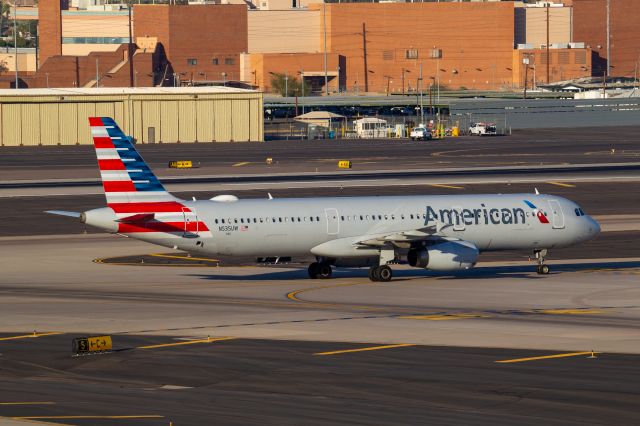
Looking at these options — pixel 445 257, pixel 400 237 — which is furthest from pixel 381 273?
pixel 445 257

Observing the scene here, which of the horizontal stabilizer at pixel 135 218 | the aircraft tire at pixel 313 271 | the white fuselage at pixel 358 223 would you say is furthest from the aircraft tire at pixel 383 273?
the horizontal stabilizer at pixel 135 218

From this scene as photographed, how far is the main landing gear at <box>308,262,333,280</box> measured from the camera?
Result: 65438mm

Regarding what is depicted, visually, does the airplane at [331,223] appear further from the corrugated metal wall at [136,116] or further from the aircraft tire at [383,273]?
the corrugated metal wall at [136,116]

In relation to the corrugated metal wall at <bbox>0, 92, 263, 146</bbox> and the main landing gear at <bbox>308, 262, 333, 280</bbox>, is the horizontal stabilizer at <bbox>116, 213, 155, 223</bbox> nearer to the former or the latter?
the main landing gear at <bbox>308, 262, 333, 280</bbox>

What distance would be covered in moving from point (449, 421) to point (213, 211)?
3178cm

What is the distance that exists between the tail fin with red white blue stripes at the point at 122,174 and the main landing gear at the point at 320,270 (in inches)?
345

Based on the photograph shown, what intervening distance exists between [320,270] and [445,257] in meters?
6.51

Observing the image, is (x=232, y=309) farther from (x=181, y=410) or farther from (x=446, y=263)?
(x=181, y=410)

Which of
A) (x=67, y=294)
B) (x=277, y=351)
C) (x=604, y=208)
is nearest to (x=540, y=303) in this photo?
(x=277, y=351)

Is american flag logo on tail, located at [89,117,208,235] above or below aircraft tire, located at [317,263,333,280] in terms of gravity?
above

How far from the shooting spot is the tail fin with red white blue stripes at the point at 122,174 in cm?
6019

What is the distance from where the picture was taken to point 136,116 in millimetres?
177500

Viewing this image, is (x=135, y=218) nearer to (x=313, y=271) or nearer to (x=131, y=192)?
(x=131, y=192)

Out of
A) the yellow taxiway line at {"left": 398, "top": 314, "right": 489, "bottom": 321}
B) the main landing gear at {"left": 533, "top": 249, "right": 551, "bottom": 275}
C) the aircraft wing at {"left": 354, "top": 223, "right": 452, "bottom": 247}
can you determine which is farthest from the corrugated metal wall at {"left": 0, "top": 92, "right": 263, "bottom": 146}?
the yellow taxiway line at {"left": 398, "top": 314, "right": 489, "bottom": 321}
